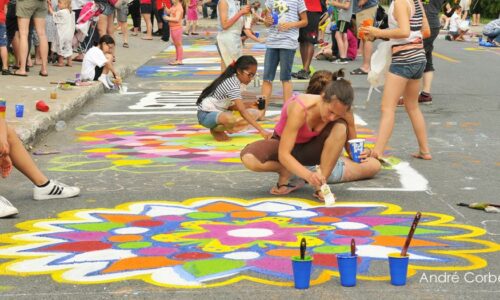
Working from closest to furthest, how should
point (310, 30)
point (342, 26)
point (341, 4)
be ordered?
1. point (310, 30)
2. point (341, 4)
3. point (342, 26)

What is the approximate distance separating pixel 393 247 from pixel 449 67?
14.0 metres

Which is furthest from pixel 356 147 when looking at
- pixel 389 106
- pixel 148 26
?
pixel 148 26

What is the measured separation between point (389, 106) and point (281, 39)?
3842mm

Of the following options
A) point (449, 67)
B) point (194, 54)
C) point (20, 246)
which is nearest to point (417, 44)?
point (20, 246)

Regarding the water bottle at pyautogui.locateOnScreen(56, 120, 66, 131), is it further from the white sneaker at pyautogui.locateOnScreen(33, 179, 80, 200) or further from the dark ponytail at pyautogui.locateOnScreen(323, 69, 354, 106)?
the dark ponytail at pyautogui.locateOnScreen(323, 69, 354, 106)

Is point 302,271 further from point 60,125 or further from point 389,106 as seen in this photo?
point 60,125

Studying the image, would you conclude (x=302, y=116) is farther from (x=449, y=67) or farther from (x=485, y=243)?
(x=449, y=67)

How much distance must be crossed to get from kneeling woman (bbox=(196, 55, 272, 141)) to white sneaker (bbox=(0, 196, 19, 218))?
3710mm

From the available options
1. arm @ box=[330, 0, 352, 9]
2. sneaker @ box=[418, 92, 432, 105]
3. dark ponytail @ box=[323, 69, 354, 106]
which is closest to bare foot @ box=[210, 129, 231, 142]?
dark ponytail @ box=[323, 69, 354, 106]

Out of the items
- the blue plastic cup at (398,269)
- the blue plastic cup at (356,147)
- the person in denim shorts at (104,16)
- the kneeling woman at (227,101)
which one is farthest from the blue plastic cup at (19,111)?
the person in denim shorts at (104,16)

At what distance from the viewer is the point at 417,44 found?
9.39m

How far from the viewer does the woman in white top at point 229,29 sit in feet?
45.2

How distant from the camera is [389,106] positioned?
934 centimetres

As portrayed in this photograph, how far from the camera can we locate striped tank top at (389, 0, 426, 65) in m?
9.34
